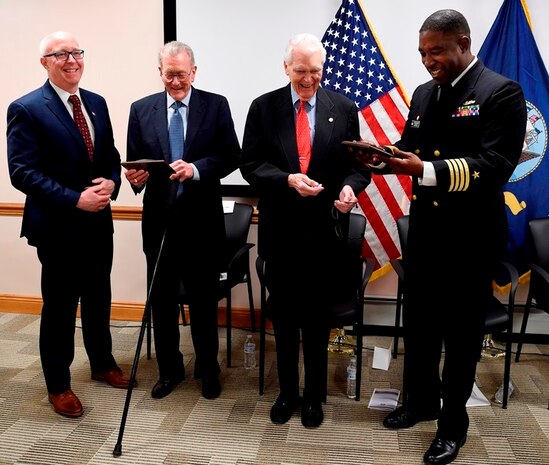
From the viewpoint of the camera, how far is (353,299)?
8.94ft

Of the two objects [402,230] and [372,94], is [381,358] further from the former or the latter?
[372,94]

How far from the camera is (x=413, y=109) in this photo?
2.32 m

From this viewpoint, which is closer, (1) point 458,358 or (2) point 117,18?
(1) point 458,358

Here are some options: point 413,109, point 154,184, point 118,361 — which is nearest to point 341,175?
point 413,109

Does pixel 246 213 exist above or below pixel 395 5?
below

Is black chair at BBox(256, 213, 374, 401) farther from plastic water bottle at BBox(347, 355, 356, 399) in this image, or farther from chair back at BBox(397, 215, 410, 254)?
chair back at BBox(397, 215, 410, 254)

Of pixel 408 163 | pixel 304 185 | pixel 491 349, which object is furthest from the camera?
pixel 491 349

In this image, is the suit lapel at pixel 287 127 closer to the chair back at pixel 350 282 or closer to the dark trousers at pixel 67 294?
the chair back at pixel 350 282

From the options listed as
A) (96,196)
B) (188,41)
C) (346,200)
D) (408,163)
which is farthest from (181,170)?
(188,41)

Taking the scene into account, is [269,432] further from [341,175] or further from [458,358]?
[341,175]

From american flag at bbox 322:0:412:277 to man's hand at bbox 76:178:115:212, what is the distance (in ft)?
5.15

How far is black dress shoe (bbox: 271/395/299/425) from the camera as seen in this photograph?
257cm

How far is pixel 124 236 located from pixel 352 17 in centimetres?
221

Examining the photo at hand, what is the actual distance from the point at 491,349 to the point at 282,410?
1.67m
